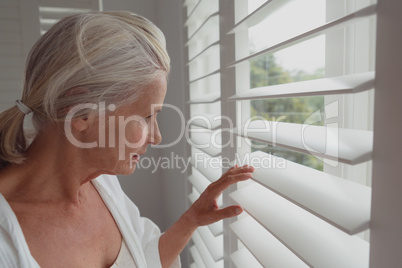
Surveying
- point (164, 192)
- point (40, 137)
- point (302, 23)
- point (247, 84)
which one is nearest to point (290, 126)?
point (247, 84)

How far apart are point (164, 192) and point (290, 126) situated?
57.6 inches

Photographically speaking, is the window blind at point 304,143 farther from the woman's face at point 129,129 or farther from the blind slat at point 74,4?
the blind slat at point 74,4

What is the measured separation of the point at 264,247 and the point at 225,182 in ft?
0.60

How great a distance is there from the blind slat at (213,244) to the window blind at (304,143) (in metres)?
0.01

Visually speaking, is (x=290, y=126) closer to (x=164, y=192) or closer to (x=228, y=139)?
(x=228, y=139)

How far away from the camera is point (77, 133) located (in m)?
0.81

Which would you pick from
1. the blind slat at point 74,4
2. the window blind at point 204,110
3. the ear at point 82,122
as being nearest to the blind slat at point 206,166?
the window blind at point 204,110

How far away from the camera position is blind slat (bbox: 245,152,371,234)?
43cm

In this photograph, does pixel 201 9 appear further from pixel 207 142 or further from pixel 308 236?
pixel 308 236

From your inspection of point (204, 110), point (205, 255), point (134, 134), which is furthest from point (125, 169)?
point (204, 110)

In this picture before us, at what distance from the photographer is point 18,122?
84cm

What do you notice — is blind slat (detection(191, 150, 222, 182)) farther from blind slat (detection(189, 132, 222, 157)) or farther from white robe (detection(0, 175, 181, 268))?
white robe (detection(0, 175, 181, 268))

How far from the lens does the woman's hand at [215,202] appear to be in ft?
2.55

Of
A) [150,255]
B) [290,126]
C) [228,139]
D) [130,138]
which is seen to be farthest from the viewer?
[150,255]
